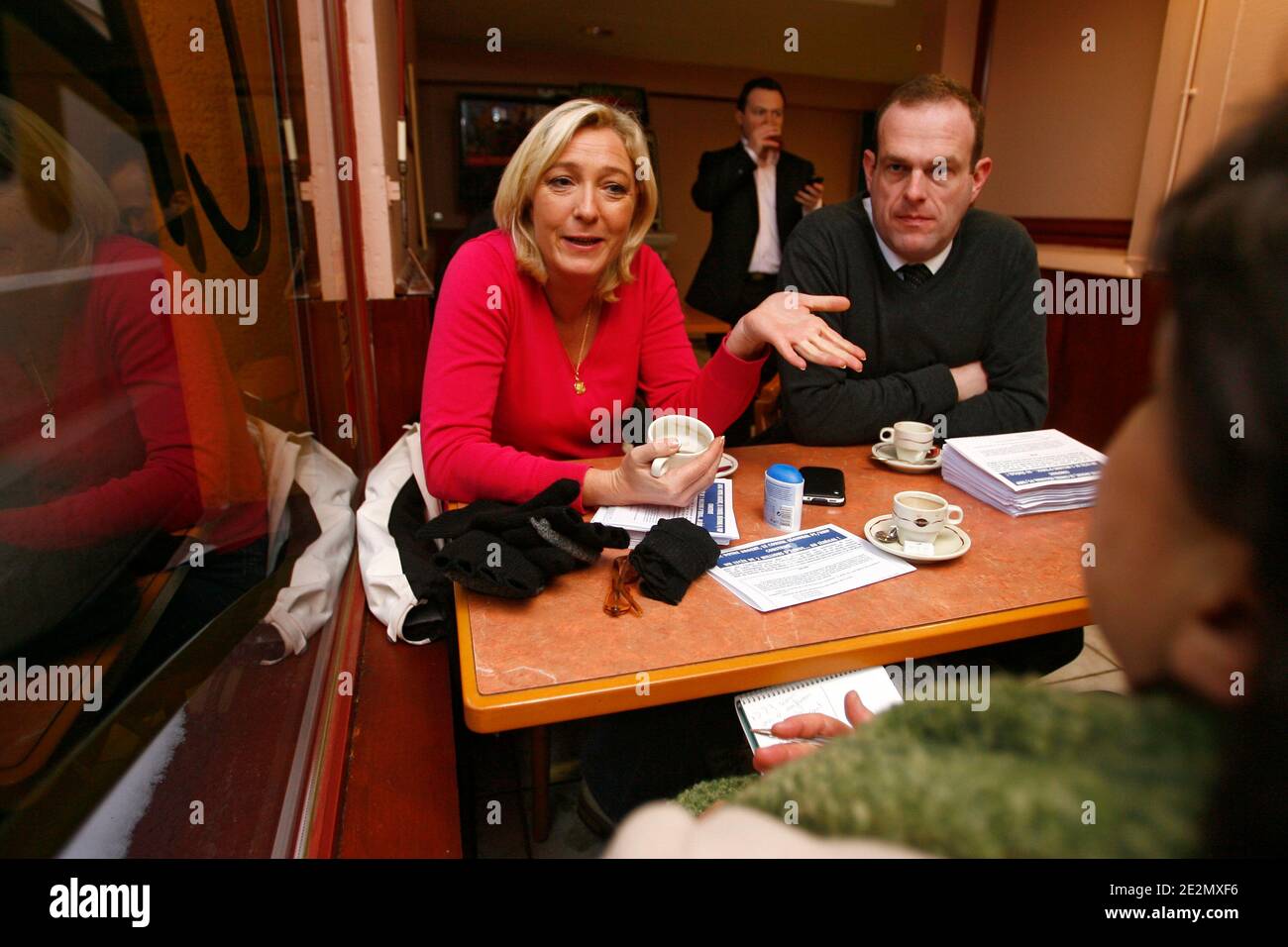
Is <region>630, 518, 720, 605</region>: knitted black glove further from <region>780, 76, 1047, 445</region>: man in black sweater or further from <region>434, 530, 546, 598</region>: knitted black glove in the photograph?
<region>780, 76, 1047, 445</region>: man in black sweater

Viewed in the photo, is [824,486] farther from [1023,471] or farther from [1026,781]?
[1026,781]

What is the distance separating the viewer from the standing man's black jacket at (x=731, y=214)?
11.1 ft

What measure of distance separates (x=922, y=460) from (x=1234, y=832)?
52.0 inches

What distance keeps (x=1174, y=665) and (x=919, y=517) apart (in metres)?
0.91

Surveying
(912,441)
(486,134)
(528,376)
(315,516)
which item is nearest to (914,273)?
(912,441)

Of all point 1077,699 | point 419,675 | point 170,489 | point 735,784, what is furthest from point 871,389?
point 1077,699

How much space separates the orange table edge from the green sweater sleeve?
21.6 inches

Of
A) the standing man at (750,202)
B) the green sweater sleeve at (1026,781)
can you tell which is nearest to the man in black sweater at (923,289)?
the green sweater sleeve at (1026,781)

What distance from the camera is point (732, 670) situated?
87cm

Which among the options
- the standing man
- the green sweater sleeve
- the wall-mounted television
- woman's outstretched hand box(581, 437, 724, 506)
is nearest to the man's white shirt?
the standing man

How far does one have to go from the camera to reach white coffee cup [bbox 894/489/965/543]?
1111mm

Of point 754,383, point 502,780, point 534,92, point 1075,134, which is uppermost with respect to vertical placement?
point 534,92

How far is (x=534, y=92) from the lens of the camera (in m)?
6.92

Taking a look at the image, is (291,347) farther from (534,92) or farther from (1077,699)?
(534,92)
